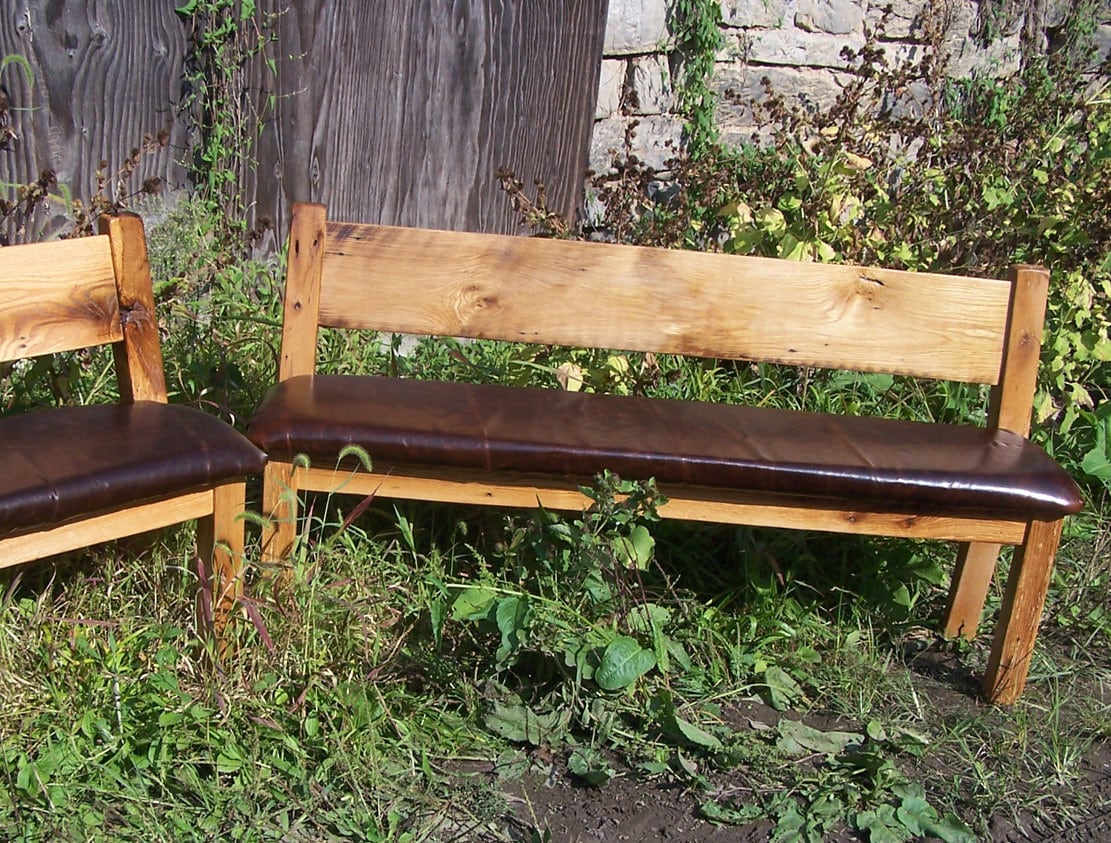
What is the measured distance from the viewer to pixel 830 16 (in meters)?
5.26

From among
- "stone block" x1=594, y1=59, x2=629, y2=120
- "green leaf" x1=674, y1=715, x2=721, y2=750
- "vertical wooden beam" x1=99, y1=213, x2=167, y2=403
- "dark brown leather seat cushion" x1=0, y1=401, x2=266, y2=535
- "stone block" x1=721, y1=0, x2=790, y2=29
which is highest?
"stone block" x1=721, y1=0, x2=790, y2=29

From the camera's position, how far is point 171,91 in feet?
13.4

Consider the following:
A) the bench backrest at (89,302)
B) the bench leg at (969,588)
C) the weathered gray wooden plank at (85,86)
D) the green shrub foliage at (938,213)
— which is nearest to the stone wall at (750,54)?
the green shrub foliage at (938,213)

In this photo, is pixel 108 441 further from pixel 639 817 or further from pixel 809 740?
pixel 809 740

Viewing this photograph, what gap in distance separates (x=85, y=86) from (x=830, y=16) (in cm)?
306

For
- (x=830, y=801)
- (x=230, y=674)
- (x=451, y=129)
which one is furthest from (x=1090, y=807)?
(x=451, y=129)

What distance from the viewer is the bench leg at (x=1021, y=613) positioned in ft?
9.78

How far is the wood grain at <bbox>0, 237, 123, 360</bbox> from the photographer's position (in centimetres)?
278

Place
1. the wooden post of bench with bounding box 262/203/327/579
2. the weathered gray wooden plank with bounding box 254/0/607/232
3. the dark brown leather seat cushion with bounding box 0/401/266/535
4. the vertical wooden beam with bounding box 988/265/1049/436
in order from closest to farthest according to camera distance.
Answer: the dark brown leather seat cushion with bounding box 0/401/266/535, the wooden post of bench with bounding box 262/203/327/579, the vertical wooden beam with bounding box 988/265/1049/436, the weathered gray wooden plank with bounding box 254/0/607/232

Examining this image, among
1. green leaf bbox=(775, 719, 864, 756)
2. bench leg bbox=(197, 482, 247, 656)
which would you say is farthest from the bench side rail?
green leaf bbox=(775, 719, 864, 756)

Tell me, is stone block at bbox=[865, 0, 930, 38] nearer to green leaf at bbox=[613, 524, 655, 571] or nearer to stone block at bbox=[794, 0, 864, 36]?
stone block at bbox=[794, 0, 864, 36]

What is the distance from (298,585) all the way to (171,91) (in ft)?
6.73

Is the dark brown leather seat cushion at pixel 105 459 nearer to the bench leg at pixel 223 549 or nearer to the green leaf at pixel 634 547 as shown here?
the bench leg at pixel 223 549

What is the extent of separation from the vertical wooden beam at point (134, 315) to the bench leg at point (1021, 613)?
7.01ft
